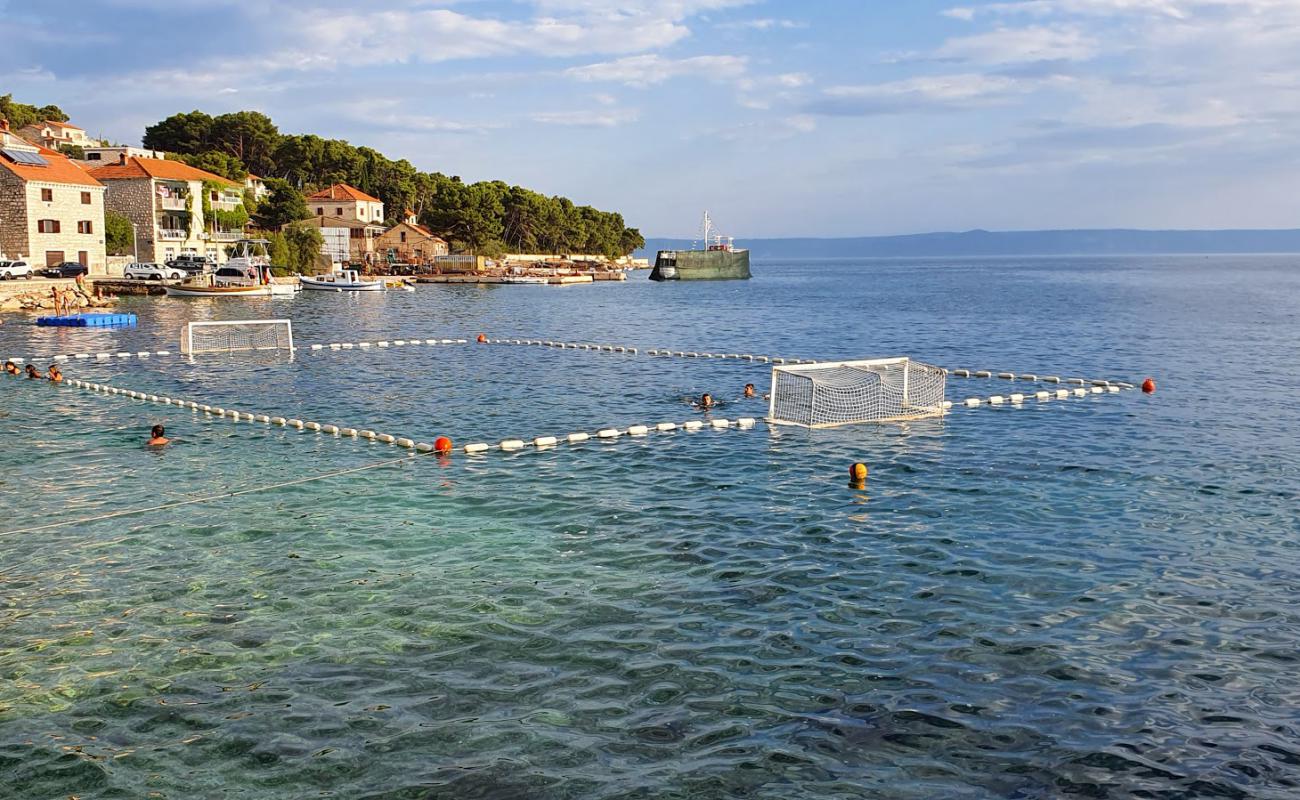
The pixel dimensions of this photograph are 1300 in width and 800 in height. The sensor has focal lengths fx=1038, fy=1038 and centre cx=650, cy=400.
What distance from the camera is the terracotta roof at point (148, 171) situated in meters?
106

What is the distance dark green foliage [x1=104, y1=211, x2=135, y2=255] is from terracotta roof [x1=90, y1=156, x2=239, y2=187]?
4.16m

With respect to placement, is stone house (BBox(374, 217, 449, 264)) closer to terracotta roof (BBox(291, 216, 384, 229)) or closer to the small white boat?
terracotta roof (BBox(291, 216, 384, 229))

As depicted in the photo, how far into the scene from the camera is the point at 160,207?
352 feet

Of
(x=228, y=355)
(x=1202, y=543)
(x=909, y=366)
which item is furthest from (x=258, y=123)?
(x=1202, y=543)

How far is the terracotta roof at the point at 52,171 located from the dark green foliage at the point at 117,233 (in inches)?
276

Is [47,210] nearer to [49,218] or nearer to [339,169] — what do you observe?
[49,218]

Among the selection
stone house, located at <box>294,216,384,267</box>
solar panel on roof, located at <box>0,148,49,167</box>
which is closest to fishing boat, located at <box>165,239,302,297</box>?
solar panel on roof, located at <box>0,148,49,167</box>

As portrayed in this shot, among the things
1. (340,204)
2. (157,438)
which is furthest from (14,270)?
(340,204)

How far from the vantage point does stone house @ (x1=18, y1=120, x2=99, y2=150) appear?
13225 centimetres

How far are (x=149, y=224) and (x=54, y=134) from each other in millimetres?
44748

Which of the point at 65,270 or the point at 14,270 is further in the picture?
the point at 65,270

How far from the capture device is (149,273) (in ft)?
301

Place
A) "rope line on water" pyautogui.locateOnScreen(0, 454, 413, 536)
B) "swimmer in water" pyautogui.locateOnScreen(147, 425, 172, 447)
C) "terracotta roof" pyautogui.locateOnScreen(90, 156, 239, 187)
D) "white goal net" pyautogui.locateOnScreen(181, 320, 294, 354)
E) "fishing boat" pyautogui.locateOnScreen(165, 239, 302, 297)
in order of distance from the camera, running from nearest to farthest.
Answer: "rope line on water" pyautogui.locateOnScreen(0, 454, 413, 536) → "swimmer in water" pyautogui.locateOnScreen(147, 425, 172, 447) → "white goal net" pyautogui.locateOnScreen(181, 320, 294, 354) → "fishing boat" pyautogui.locateOnScreen(165, 239, 302, 297) → "terracotta roof" pyautogui.locateOnScreen(90, 156, 239, 187)

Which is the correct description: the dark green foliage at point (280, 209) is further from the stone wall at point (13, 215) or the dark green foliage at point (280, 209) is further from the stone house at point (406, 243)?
the stone wall at point (13, 215)
